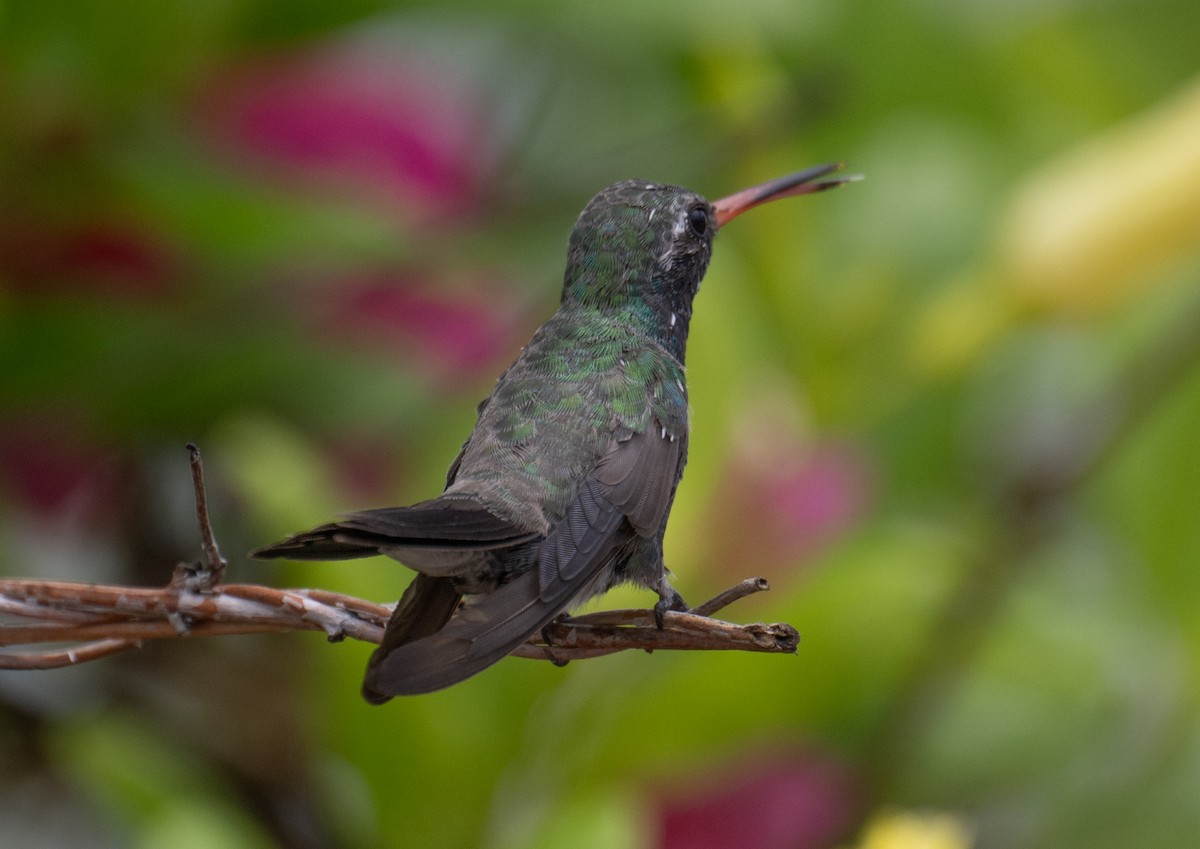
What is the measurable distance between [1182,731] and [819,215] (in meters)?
0.63

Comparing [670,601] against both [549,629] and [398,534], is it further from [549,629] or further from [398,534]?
[398,534]

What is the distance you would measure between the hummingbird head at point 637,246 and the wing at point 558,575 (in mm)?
113

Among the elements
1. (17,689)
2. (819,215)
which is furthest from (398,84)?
(17,689)

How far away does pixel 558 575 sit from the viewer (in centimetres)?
63

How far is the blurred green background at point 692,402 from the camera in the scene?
4.26 ft

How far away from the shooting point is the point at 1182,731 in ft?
5.14

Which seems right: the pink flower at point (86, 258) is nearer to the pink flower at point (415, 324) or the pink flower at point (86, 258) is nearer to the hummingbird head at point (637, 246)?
the pink flower at point (415, 324)

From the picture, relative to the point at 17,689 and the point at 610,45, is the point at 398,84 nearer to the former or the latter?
the point at 610,45

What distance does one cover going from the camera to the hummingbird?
571 mm

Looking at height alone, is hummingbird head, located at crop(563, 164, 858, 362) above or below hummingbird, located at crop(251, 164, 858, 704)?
above

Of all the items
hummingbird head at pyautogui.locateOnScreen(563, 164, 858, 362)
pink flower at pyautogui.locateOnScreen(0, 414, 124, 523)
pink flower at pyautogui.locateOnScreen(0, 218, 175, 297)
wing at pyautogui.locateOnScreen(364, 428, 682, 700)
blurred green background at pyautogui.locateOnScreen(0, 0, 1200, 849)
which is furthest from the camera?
pink flower at pyautogui.locateOnScreen(0, 414, 124, 523)

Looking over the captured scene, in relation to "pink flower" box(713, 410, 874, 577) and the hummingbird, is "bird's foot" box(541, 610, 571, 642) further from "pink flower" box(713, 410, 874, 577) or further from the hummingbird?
"pink flower" box(713, 410, 874, 577)

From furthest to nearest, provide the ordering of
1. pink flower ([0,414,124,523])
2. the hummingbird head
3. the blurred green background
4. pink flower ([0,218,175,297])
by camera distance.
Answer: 1. pink flower ([0,414,124,523])
2. pink flower ([0,218,175,297])
3. the blurred green background
4. the hummingbird head

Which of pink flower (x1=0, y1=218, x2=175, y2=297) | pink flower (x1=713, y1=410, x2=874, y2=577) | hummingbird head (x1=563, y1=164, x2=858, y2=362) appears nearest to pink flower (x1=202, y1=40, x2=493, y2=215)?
pink flower (x1=0, y1=218, x2=175, y2=297)
